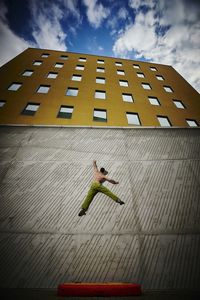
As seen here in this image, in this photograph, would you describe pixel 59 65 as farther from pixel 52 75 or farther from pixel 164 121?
pixel 164 121

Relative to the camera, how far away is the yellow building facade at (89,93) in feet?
39.8

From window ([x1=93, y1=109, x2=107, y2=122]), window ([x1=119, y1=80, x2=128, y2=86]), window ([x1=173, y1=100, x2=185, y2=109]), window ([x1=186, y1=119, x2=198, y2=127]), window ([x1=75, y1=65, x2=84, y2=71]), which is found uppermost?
window ([x1=75, y1=65, x2=84, y2=71])

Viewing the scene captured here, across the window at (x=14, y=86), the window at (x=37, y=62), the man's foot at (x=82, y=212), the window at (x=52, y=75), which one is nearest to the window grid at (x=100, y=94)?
the window at (x=52, y=75)

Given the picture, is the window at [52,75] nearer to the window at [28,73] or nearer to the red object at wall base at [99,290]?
the window at [28,73]

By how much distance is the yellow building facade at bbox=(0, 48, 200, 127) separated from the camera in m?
12.1

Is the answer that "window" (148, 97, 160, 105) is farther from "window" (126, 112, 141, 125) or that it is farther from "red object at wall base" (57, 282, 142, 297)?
"red object at wall base" (57, 282, 142, 297)

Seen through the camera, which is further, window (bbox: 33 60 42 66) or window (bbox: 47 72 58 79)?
window (bbox: 33 60 42 66)

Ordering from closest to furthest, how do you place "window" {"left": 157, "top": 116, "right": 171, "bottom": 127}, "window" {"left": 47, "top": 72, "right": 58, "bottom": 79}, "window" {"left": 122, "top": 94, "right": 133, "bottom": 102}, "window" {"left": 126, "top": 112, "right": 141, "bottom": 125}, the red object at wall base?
1. the red object at wall base
2. "window" {"left": 126, "top": 112, "right": 141, "bottom": 125}
3. "window" {"left": 157, "top": 116, "right": 171, "bottom": 127}
4. "window" {"left": 122, "top": 94, "right": 133, "bottom": 102}
5. "window" {"left": 47, "top": 72, "right": 58, "bottom": 79}

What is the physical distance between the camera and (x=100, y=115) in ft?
41.4

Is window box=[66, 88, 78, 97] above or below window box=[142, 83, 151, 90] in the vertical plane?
below

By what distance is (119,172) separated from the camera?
19.0 feet

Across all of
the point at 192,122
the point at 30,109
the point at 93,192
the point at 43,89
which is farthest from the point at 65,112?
the point at 192,122

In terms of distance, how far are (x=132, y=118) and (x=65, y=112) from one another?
16.7ft

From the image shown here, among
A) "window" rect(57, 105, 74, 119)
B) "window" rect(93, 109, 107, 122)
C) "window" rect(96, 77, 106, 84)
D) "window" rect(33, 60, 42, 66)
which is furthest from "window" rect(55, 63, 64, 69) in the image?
"window" rect(93, 109, 107, 122)
